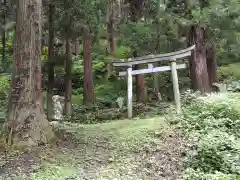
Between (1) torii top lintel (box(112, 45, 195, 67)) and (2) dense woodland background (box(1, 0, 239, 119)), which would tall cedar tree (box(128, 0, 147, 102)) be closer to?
(2) dense woodland background (box(1, 0, 239, 119))

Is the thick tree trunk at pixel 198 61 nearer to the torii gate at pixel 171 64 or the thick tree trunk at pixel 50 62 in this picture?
the torii gate at pixel 171 64

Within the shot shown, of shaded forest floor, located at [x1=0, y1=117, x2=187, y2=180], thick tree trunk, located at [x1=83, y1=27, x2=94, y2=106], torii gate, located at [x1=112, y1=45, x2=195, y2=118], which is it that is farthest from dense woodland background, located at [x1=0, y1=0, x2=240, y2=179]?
torii gate, located at [x1=112, y1=45, x2=195, y2=118]

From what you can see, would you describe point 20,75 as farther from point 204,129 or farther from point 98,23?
point 98,23

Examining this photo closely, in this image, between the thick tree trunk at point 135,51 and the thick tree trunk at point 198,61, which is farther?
the thick tree trunk at point 135,51

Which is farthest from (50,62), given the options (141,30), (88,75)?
(141,30)

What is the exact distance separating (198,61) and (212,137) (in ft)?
16.3

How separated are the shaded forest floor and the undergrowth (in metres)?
0.28

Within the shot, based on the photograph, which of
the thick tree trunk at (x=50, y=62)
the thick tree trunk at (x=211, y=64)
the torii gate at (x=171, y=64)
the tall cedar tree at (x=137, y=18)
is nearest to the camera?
the torii gate at (x=171, y=64)

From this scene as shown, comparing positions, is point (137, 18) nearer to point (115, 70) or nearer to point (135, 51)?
point (135, 51)

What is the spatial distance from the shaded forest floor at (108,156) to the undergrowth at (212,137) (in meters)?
0.28

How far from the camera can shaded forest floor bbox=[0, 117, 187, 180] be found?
564 cm

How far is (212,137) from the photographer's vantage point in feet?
21.6

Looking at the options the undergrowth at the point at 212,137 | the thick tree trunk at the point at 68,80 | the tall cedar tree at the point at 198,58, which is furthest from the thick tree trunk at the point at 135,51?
the undergrowth at the point at 212,137

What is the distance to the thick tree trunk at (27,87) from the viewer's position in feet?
20.5
